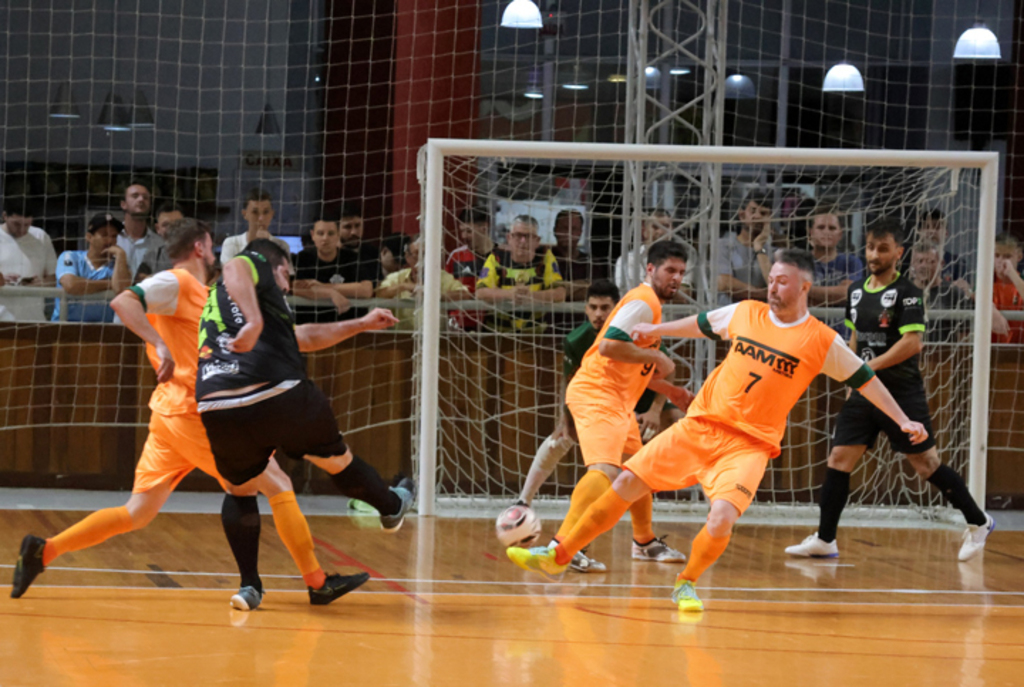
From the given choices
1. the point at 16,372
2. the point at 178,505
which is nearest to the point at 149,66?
the point at 16,372

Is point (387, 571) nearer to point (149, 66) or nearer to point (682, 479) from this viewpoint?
point (682, 479)

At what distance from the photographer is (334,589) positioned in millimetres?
4984

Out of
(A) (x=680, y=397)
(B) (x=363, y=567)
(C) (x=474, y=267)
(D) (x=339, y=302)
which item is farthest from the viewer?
(C) (x=474, y=267)

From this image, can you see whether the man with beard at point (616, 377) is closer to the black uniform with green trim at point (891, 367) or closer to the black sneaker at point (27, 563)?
the black uniform with green trim at point (891, 367)

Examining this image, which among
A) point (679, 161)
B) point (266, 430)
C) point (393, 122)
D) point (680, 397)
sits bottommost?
point (266, 430)

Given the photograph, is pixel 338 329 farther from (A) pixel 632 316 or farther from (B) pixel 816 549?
(B) pixel 816 549

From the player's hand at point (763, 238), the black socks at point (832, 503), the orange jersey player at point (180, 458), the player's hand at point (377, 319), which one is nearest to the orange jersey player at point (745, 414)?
the orange jersey player at point (180, 458)

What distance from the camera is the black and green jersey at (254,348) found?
4609 millimetres

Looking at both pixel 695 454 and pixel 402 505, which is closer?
pixel 402 505

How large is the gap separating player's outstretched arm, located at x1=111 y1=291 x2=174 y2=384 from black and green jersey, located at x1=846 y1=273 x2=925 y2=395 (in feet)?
12.9

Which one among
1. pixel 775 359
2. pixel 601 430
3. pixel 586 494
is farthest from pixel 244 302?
pixel 775 359

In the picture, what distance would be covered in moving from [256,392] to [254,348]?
18 centimetres

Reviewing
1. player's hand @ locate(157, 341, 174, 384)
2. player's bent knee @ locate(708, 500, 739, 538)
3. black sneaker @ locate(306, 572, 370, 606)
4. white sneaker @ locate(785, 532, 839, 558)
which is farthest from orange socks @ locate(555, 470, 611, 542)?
player's hand @ locate(157, 341, 174, 384)

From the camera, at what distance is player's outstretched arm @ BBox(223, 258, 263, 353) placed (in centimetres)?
453
